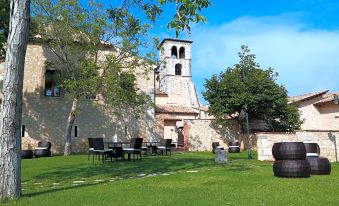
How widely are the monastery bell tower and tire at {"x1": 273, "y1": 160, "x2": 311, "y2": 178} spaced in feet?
139

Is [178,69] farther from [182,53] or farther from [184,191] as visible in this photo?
[184,191]

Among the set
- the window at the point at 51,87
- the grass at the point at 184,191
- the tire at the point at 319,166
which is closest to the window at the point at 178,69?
the window at the point at 51,87

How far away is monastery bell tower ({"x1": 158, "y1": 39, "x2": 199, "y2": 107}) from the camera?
5222cm

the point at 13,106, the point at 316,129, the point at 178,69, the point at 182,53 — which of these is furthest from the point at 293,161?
the point at 182,53

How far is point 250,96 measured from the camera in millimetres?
24016

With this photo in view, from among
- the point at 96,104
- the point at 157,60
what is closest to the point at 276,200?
the point at 157,60

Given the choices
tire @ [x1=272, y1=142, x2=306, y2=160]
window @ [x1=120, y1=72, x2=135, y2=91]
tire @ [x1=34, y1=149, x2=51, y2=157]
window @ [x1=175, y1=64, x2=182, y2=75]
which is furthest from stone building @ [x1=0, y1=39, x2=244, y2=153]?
window @ [x1=175, y1=64, x2=182, y2=75]

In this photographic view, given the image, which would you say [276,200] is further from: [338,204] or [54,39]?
[54,39]

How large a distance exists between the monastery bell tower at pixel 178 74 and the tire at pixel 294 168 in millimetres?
42404

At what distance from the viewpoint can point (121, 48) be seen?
66.7 ft

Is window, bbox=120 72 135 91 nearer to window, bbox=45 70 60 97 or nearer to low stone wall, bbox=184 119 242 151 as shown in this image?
window, bbox=45 70 60 97

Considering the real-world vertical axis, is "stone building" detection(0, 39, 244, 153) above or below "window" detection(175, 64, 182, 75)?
below

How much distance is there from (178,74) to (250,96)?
31.2 m

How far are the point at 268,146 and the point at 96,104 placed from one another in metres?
12.7
